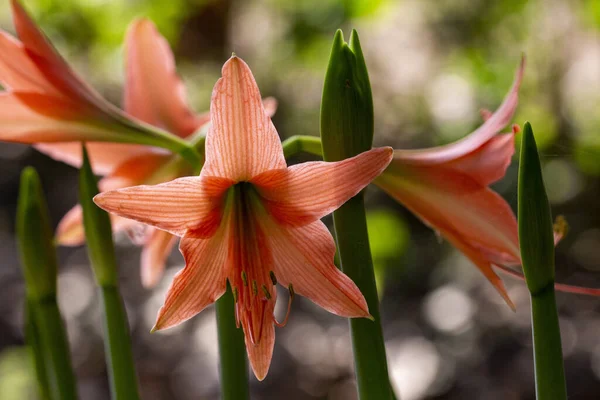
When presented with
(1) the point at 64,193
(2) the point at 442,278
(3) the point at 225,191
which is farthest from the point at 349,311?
(1) the point at 64,193

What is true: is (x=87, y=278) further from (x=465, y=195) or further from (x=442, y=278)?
(x=465, y=195)

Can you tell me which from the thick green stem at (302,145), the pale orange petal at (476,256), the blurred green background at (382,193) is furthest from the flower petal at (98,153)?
the blurred green background at (382,193)

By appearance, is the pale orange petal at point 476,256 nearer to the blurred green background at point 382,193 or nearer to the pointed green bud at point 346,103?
the pointed green bud at point 346,103

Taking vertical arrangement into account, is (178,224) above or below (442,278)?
above

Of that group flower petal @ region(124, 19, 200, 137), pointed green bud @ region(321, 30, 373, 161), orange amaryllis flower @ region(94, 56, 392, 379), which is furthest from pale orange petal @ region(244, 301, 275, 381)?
flower petal @ region(124, 19, 200, 137)

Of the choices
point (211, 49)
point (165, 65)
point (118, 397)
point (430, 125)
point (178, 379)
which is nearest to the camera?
point (118, 397)
